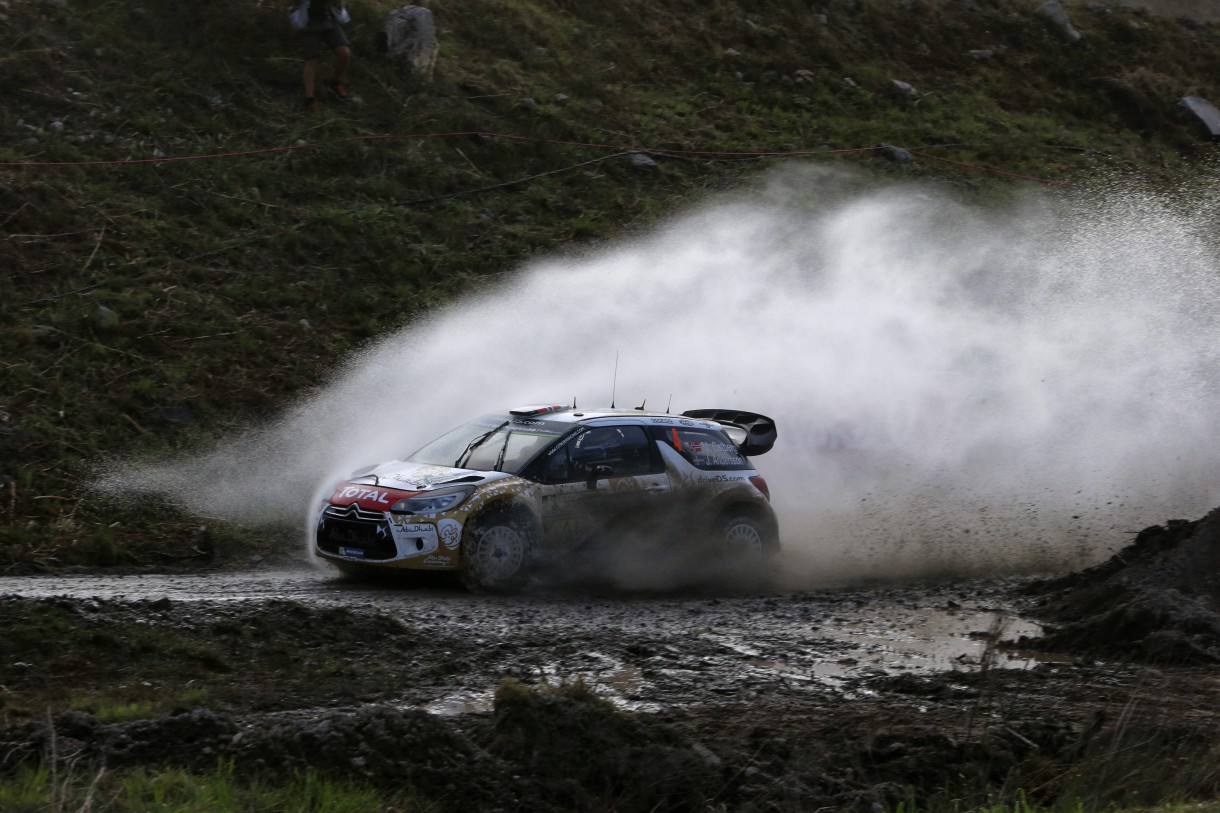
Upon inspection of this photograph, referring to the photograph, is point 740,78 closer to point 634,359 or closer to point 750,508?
point 634,359

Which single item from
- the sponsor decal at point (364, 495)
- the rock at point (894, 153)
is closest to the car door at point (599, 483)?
the sponsor decal at point (364, 495)

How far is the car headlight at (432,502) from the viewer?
10422 mm

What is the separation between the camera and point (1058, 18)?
98.3 ft

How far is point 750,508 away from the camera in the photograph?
12.0 metres

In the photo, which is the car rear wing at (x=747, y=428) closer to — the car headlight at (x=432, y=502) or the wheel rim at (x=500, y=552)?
the wheel rim at (x=500, y=552)

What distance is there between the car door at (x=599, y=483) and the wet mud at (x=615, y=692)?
2.12 feet

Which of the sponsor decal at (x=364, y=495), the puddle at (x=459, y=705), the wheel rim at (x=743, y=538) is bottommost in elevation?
the puddle at (x=459, y=705)

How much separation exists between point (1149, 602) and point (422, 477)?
216 inches

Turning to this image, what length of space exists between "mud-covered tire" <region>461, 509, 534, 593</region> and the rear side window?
170 cm

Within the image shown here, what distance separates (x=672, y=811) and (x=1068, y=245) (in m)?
18.1

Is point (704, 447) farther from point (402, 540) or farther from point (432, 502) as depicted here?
point (402, 540)

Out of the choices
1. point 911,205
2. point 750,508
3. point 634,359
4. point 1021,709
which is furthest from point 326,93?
point 1021,709

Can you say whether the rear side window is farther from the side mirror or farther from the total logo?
the total logo

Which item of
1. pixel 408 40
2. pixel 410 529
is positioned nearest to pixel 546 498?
pixel 410 529
